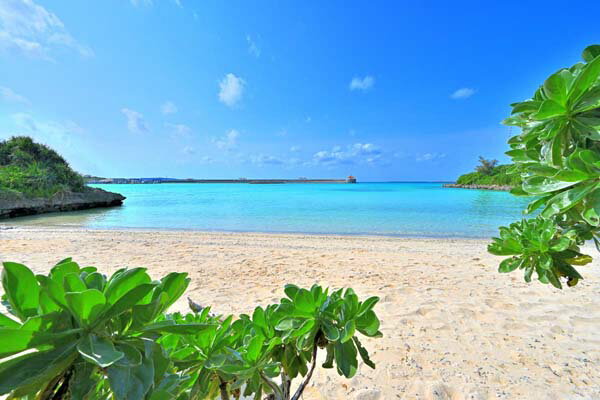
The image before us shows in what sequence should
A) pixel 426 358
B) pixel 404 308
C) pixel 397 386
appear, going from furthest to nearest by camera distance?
pixel 404 308 → pixel 426 358 → pixel 397 386

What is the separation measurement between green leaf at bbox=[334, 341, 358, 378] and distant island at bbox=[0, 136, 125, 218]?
1925cm

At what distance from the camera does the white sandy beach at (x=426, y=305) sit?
1.90 meters

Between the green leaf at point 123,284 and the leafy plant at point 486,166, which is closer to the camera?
the green leaf at point 123,284

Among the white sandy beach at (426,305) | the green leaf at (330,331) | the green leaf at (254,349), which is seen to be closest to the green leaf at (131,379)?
the green leaf at (254,349)

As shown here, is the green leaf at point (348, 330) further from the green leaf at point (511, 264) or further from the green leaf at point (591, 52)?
the green leaf at point (591, 52)

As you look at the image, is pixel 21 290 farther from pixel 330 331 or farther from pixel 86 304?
pixel 330 331

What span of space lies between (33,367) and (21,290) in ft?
0.43

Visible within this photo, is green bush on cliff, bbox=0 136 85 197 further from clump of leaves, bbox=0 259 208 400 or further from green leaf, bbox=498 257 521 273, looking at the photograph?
green leaf, bbox=498 257 521 273

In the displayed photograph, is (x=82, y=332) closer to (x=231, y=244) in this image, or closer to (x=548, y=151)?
(x=548, y=151)

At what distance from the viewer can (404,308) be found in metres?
3.17

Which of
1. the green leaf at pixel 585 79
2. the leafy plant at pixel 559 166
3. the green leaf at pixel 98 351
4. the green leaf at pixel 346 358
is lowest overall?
the green leaf at pixel 346 358

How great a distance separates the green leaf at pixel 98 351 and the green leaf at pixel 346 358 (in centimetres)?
53

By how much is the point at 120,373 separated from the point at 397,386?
205cm

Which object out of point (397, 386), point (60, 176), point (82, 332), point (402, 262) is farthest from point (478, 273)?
point (60, 176)
